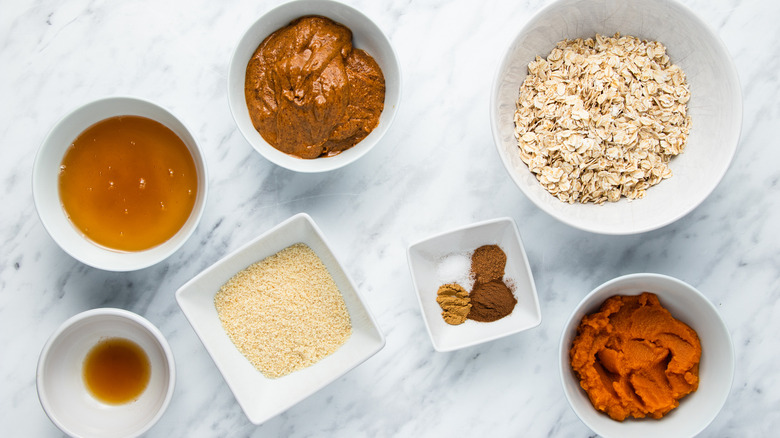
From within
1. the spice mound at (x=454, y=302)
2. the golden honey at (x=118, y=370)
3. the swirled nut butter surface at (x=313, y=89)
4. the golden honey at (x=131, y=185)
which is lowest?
the golden honey at (x=118, y=370)

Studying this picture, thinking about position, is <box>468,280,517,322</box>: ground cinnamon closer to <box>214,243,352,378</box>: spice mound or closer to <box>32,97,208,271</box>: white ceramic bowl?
<box>214,243,352,378</box>: spice mound

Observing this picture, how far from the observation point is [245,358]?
197 cm

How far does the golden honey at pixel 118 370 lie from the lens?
6.41 feet

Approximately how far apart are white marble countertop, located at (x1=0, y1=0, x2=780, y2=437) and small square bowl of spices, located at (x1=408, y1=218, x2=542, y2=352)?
81mm

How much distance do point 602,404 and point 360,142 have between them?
114 cm

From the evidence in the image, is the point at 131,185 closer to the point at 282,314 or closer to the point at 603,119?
the point at 282,314

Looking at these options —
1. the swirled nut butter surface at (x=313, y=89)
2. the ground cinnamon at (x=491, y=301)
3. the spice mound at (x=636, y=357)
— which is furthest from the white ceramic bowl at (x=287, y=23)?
the spice mound at (x=636, y=357)

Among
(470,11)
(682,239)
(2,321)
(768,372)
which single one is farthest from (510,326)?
(2,321)

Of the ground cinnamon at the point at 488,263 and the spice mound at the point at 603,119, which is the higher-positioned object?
the spice mound at the point at 603,119

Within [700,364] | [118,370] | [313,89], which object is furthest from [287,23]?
[700,364]

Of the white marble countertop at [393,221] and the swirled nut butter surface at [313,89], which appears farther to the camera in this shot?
the white marble countertop at [393,221]

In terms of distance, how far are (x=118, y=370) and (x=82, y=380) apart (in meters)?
0.11

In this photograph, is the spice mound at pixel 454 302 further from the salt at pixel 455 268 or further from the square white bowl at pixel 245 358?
the square white bowl at pixel 245 358

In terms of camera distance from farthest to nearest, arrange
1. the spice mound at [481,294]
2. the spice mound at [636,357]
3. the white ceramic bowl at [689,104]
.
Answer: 1. the spice mound at [481,294]
2. the spice mound at [636,357]
3. the white ceramic bowl at [689,104]
